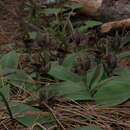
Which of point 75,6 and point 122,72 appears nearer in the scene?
point 122,72

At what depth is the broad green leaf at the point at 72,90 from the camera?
1.43 metres

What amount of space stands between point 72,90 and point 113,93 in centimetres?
18

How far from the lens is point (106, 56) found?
1551 mm

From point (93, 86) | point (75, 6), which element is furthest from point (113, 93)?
point (75, 6)

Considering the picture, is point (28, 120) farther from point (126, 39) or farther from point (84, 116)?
point (126, 39)

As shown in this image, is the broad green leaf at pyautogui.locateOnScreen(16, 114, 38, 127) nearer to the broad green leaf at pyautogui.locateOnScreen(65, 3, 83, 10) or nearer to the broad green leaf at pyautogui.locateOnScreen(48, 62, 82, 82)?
the broad green leaf at pyautogui.locateOnScreen(48, 62, 82, 82)

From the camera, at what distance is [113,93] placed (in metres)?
1.42

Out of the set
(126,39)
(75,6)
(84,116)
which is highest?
(75,6)

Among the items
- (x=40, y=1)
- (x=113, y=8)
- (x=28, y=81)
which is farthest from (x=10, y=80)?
(x=40, y=1)

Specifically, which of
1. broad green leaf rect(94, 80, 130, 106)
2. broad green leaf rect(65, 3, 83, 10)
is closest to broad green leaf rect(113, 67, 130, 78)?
broad green leaf rect(94, 80, 130, 106)

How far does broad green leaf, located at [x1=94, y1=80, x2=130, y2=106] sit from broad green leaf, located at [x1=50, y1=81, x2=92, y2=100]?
0.05 meters

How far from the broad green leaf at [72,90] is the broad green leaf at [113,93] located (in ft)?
0.16

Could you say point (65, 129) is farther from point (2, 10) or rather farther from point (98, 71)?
point (2, 10)

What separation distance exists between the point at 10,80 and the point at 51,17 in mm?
1293
